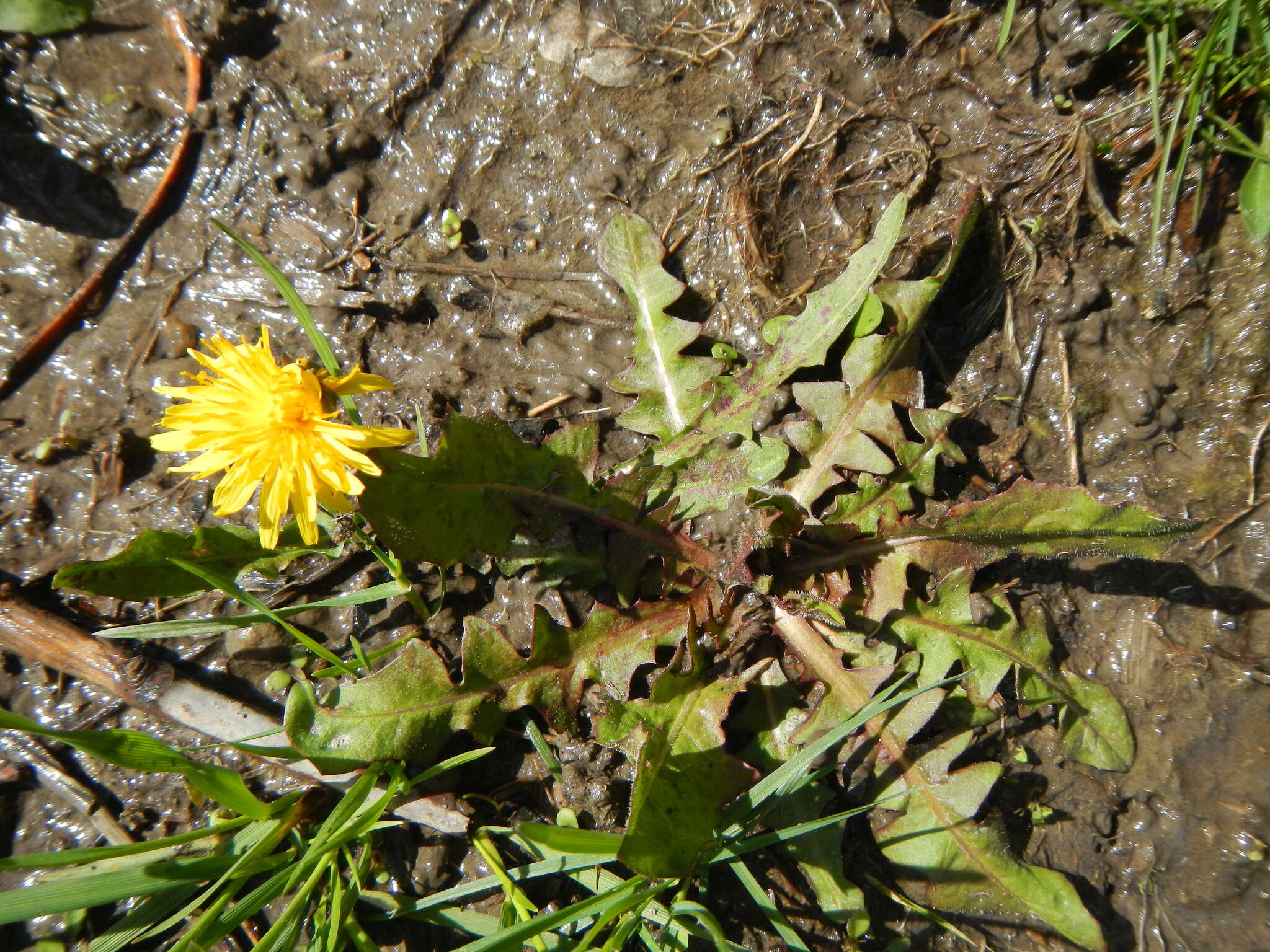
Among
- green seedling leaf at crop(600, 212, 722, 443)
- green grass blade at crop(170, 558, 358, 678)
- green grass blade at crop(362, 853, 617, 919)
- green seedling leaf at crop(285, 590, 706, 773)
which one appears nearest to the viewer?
green grass blade at crop(170, 558, 358, 678)

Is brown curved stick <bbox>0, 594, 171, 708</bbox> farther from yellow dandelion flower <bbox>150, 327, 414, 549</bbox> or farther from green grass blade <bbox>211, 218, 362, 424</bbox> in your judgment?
green grass blade <bbox>211, 218, 362, 424</bbox>

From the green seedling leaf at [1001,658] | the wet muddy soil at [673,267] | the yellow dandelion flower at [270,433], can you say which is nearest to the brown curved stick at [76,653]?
the wet muddy soil at [673,267]

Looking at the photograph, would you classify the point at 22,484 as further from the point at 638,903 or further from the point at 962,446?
the point at 962,446

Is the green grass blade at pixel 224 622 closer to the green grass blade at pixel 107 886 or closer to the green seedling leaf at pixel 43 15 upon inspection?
the green grass blade at pixel 107 886

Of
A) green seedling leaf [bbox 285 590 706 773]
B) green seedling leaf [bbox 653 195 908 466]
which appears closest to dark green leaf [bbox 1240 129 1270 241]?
green seedling leaf [bbox 653 195 908 466]

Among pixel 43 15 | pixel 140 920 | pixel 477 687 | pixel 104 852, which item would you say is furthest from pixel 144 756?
pixel 43 15
